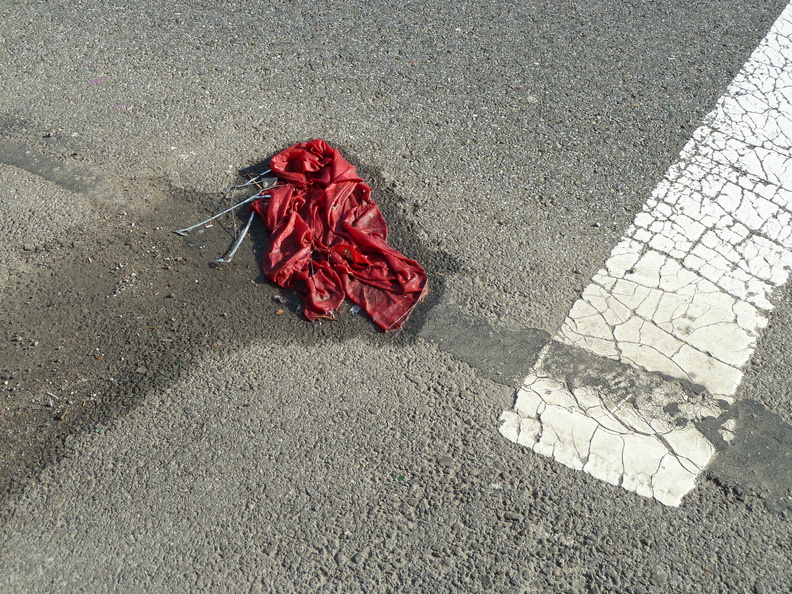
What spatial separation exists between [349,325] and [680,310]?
6.26ft

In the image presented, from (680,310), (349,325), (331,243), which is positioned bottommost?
(349,325)

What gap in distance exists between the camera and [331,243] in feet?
13.1

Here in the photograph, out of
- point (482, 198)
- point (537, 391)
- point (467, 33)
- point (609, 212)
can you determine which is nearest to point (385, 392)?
point (537, 391)

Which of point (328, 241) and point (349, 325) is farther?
point (328, 241)

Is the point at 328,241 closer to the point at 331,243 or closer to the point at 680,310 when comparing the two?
the point at 331,243

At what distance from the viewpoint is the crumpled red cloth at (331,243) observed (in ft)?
12.1

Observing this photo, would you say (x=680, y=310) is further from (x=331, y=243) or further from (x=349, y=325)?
(x=331, y=243)

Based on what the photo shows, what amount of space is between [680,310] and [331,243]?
2112 mm

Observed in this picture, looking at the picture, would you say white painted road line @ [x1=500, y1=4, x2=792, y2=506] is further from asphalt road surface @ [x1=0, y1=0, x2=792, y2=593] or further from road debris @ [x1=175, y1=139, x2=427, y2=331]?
road debris @ [x1=175, y1=139, x2=427, y2=331]

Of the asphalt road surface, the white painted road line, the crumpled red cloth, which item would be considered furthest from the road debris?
the white painted road line

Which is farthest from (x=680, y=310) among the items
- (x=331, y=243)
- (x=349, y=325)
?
(x=331, y=243)

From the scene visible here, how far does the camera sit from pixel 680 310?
145 inches

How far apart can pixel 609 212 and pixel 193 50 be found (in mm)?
3867

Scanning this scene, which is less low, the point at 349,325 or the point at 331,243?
the point at 331,243
